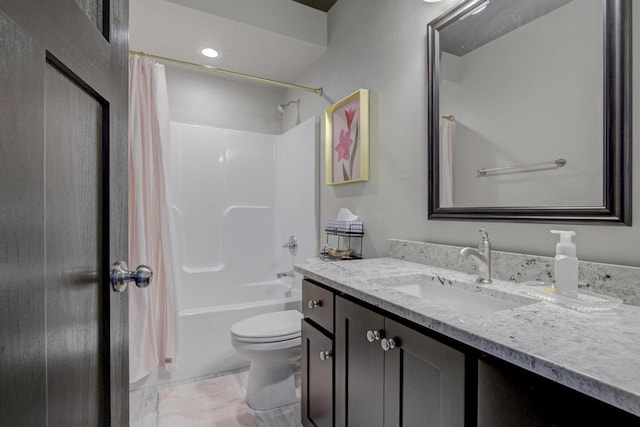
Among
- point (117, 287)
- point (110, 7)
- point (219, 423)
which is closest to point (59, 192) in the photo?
point (117, 287)

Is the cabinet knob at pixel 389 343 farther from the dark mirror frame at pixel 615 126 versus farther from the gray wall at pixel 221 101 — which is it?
the gray wall at pixel 221 101

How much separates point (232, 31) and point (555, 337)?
231 cm

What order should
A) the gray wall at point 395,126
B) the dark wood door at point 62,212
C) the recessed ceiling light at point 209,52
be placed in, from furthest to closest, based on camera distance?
the recessed ceiling light at point 209,52 → the gray wall at point 395,126 → the dark wood door at point 62,212

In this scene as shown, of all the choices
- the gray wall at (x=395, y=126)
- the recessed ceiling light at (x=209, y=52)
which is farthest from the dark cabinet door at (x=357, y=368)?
the recessed ceiling light at (x=209, y=52)

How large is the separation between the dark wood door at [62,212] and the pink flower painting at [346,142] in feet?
4.49

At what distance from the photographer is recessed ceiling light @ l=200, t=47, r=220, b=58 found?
7.83 feet

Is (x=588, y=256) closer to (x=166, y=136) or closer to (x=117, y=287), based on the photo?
(x=117, y=287)

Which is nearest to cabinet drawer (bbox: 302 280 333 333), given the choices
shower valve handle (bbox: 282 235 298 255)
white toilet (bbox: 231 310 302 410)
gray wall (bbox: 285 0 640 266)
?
white toilet (bbox: 231 310 302 410)

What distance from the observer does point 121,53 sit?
2.57 ft

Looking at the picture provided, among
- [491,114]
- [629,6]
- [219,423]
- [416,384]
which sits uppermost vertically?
[629,6]

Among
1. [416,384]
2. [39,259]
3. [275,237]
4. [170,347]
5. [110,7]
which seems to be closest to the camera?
[39,259]

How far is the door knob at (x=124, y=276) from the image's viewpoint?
70cm

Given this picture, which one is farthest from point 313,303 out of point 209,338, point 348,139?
point 209,338

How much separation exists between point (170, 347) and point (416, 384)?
171cm
